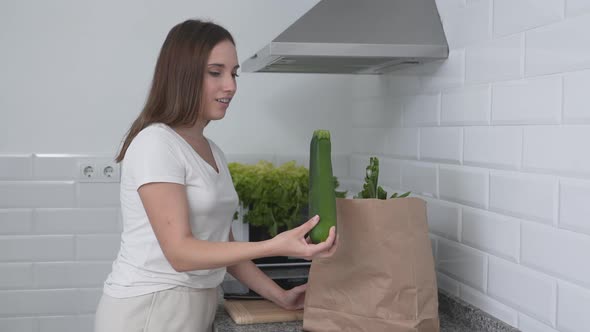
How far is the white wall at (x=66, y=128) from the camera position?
7.64 ft

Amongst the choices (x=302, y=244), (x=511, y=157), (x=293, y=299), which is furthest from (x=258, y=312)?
(x=511, y=157)

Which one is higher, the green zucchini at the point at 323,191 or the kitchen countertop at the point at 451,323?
the green zucchini at the point at 323,191

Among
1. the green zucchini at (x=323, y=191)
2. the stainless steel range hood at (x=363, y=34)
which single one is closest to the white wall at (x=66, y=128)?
the stainless steel range hood at (x=363, y=34)

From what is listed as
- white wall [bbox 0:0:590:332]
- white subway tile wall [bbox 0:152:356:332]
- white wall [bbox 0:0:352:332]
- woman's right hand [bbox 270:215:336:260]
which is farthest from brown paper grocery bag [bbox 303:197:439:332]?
white wall [bbox 0:0:352:332]

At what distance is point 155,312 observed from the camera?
142cm

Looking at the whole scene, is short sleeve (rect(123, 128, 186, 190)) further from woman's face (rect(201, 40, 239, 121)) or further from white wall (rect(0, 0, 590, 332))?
white wall (rect(0, 0, 590, 332))

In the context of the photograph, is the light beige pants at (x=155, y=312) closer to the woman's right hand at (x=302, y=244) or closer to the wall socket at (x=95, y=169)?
the woman's right hand at (x=302, y=244)

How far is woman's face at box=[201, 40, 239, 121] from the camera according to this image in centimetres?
147

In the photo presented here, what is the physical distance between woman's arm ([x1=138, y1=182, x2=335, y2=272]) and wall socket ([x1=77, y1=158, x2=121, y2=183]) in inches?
42.5

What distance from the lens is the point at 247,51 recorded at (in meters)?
2.43

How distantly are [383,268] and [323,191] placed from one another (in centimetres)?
19

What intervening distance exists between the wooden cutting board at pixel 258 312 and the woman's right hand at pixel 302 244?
297mm

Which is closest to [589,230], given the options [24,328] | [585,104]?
[585,104]

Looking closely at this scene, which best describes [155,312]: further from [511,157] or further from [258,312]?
[511,157]
